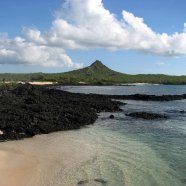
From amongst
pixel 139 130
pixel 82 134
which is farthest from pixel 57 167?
pixel 139 130

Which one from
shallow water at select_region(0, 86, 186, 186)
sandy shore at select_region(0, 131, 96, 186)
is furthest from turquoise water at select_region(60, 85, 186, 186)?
sandy shore at select_region(0, 131, 96, 186)

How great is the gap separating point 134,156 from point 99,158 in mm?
1843

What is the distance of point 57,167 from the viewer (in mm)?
16578

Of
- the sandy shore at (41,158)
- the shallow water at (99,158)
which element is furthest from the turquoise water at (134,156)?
the sandy shore at (41,158)

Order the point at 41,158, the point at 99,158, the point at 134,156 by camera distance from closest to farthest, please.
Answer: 1. the point at 41,158
2. the point at 99,158
3. the point at 134,156

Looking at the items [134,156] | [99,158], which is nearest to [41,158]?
[99,158]

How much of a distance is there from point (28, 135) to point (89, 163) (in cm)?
741

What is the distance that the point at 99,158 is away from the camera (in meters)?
18.3

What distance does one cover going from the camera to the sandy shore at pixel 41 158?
584 inches

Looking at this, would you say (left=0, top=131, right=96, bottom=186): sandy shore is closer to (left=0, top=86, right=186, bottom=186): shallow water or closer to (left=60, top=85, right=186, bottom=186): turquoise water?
(left=0, top=86, right=186, bottom=186): shallow water

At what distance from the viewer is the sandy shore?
584 inches

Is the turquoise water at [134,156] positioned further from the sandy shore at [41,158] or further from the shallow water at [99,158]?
the sandy shore at [41,158]

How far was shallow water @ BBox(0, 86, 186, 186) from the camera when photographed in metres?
14.8

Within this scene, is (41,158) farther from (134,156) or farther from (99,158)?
(134,156)
